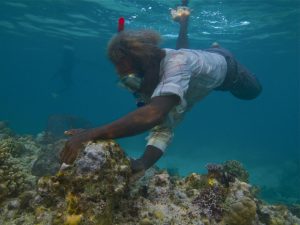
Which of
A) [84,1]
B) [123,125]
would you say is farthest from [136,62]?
[84,1]

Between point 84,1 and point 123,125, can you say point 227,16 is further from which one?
point 123,125

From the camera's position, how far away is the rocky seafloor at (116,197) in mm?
3887

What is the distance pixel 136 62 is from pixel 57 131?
565 inches

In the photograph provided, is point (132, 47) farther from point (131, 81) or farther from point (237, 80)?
point (237, 80)

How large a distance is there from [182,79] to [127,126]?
1518mm

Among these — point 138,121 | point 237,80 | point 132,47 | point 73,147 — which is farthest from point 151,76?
point 237,80

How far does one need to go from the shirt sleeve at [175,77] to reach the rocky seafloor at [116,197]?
4.12 ft

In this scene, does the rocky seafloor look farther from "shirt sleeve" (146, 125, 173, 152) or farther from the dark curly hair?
the dark curly hair

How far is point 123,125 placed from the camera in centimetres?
462

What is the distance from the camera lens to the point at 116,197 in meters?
4.05

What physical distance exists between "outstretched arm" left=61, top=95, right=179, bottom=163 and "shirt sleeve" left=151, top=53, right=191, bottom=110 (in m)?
0.11

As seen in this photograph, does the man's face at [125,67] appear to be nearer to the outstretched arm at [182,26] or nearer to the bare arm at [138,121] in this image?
the bare arm at [138,121]

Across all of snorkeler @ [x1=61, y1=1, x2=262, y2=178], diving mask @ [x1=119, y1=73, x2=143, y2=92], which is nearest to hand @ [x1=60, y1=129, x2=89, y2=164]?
snorkeler @ [x1=61, y1=1, x2=262, y2=178]

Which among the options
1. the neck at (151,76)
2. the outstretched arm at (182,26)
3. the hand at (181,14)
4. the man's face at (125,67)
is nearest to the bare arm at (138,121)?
the neck at (151,76)
